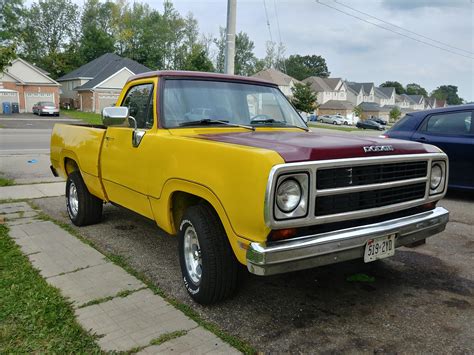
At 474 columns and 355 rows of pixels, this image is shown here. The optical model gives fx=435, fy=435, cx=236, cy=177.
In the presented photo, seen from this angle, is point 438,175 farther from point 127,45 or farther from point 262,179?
point 127,45

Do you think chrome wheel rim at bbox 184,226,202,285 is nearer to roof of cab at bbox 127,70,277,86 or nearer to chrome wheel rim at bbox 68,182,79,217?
roof of cab at bbox 127,70,277,86

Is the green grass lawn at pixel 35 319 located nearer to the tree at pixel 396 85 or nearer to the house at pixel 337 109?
the house at pixel 337 109

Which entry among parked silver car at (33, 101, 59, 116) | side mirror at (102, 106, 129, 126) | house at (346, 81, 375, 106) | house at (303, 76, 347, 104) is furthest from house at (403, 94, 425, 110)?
side mirror at (102, 106, 129, 126)

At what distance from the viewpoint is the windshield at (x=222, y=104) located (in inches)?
166

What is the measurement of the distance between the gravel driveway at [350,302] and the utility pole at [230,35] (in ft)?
16.6

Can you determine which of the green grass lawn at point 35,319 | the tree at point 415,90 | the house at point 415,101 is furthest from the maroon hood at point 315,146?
the tree at point 415,90

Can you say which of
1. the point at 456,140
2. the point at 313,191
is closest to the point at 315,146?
the point at 313,191

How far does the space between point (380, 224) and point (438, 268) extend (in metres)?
1.72

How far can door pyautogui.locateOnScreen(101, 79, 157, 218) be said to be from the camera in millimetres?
4176

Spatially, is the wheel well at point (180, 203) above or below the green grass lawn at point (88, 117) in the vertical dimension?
above

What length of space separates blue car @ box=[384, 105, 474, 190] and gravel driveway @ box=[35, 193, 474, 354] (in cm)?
249

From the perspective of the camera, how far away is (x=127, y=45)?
2918 inches

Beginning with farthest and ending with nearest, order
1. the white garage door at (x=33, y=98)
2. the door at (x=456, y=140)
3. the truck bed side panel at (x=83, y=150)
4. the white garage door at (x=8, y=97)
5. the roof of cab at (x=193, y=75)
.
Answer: the white garage door at (x=33, y=98) → the white garage door at (x=8, y=97) → the door at (x=456, y=140) → the truck bed side panel at (x=83, y=150) → the roof of cab at (x=193, y=75)

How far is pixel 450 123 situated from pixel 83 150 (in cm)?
630
